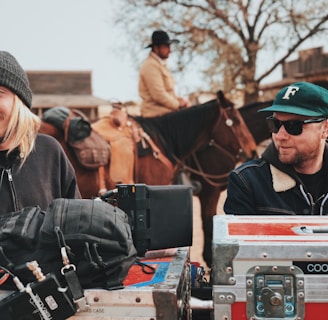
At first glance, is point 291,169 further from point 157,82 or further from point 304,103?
point 157,82

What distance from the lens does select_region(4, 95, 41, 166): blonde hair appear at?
2.18m

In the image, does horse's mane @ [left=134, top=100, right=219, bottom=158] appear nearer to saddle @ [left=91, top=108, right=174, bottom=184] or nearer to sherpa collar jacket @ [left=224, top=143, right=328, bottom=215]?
saddle @ [left=91, top=108, right=174, bottom=184]

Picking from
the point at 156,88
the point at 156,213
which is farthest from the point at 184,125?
the point at 156,213

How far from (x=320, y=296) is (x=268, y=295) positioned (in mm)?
140

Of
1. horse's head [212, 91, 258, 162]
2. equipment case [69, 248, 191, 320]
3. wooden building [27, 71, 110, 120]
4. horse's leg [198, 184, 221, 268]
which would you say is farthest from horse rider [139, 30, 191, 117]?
wooden building [27, 71, 110, 120]

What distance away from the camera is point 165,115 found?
19.5ft

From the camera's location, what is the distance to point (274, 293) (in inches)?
59.3

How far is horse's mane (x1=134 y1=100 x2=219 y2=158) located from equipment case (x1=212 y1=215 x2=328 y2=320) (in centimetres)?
434

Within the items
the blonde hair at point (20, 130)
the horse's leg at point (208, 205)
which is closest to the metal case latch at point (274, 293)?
the blonde hair at point (20, 130)

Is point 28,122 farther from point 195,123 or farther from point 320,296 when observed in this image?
point 195,123

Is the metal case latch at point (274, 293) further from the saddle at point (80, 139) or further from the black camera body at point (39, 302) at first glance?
the saddle at point (80, 139)

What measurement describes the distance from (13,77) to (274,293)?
1.36 meters

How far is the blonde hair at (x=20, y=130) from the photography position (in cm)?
218

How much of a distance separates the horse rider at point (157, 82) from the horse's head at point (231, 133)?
0.72 m
